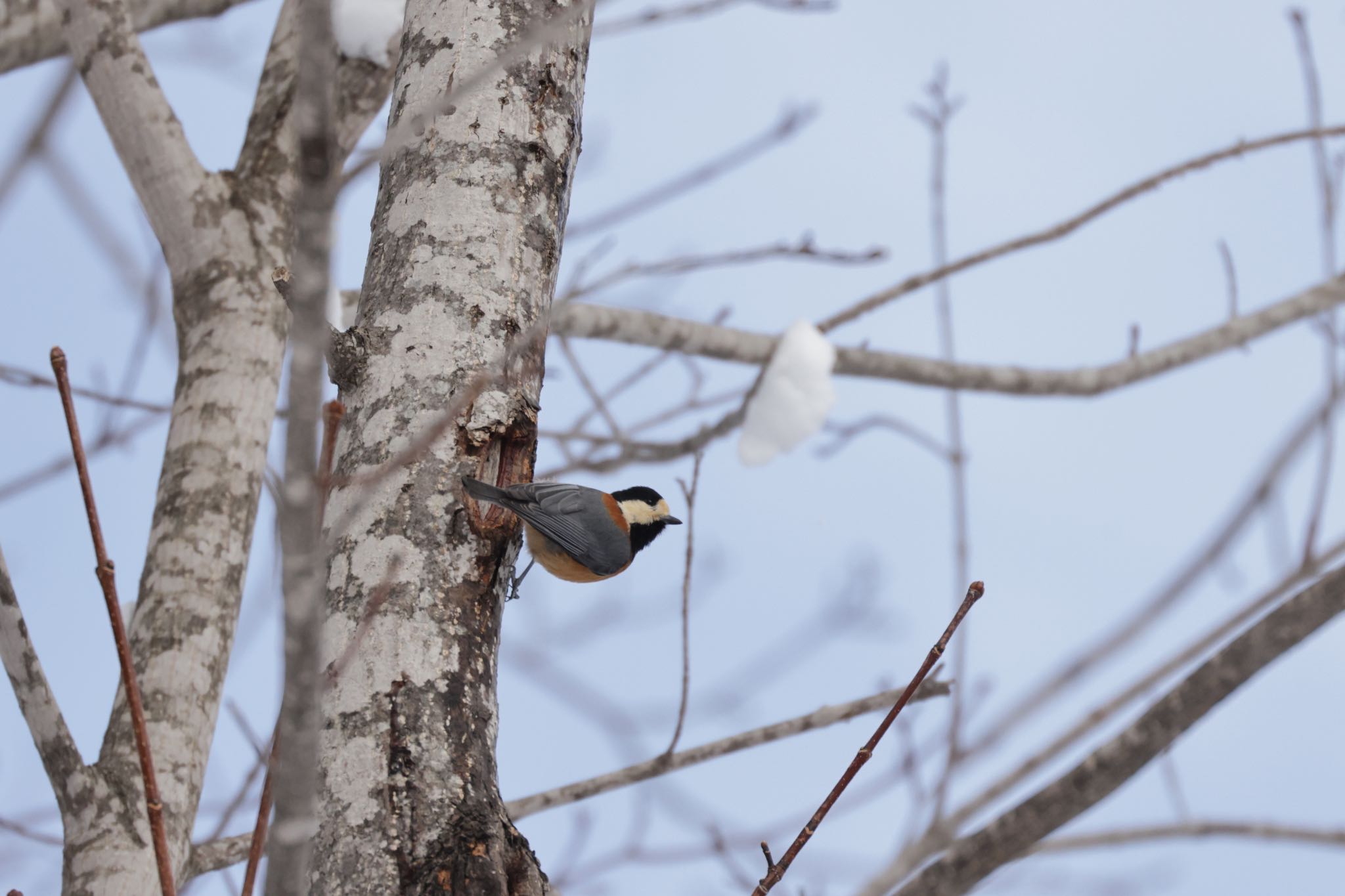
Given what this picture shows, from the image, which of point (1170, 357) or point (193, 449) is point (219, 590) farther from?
point (1170, 357)

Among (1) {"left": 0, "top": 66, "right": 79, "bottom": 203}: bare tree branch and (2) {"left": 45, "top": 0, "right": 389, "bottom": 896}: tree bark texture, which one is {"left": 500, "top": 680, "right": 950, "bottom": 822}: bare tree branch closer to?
(2) {"left": 45, "top": 0, "right": 389, "bottom": 896}: tree bark texture

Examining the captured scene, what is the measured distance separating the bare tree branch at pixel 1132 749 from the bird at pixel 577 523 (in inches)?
34.6

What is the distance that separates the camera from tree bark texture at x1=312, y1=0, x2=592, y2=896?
4.26 feet

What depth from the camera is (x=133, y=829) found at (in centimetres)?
196

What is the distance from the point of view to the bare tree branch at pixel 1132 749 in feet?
3.19

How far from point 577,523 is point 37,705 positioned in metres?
1.13

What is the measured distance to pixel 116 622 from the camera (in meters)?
1.02

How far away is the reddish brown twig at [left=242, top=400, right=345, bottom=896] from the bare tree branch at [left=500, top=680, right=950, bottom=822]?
1205mm

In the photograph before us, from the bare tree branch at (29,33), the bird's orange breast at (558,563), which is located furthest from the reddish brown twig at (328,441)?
the bare tree branch at (29,33)

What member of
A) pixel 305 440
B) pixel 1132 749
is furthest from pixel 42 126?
pixel 1132 749

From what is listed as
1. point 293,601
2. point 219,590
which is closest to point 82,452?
point 293,601

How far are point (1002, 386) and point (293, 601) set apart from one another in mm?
3700

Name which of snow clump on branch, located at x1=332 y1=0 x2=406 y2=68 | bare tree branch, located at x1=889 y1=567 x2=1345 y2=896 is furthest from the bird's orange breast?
bare tree branch, located at x1=889 y1=567 x2=1345 y2=896

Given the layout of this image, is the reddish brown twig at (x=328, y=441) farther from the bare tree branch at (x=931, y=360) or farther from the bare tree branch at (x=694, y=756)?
the bare tree branch at (x=931, y=360)
